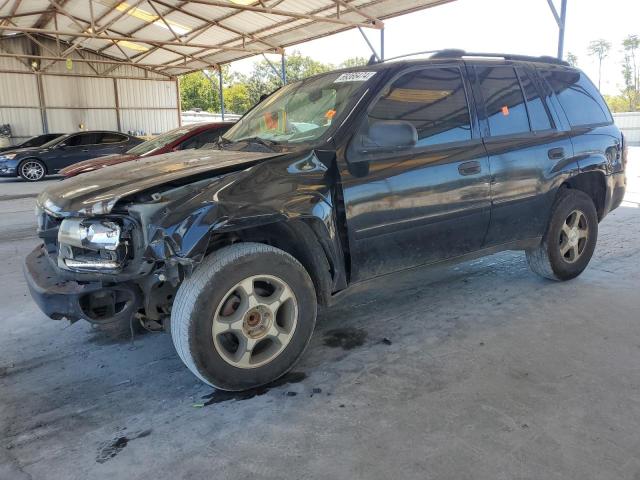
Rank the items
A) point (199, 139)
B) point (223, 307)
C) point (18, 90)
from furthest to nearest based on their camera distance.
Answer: point (18, 90) < point (199, 139) < point (223, 307)


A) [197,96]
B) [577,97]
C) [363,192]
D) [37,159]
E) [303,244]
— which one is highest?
[197,96]

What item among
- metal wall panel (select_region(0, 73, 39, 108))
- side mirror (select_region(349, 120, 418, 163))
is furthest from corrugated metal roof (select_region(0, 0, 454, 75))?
side mirror (select_region(349, 120, 418, 163))

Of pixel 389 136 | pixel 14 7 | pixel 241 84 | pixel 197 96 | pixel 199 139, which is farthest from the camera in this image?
pixel 241 84

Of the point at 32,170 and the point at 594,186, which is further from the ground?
the point at 32,170

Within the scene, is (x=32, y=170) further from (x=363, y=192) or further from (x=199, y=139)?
(x=363, y=192)

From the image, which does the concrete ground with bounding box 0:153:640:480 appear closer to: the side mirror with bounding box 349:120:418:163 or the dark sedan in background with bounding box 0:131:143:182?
the side mirror with bounding box 349:120:418:163

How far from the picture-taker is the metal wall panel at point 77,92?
2258 cm

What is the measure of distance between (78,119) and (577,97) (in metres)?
24.1

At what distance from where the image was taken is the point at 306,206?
2717mm

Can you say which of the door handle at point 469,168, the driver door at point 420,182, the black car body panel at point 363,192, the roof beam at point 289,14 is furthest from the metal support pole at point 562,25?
the door handle at point 469,168

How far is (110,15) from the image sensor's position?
16.4 meters

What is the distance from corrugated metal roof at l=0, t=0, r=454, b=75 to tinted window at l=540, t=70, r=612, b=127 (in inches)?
356

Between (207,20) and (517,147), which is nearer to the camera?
(517,147)

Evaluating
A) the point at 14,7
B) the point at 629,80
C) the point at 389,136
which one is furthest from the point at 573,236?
the point at 629,80
